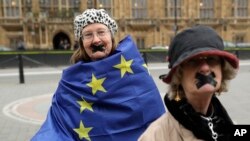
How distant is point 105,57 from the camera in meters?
2.92

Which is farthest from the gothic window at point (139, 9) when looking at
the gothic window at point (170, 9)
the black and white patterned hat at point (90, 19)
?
the black and white patterned hat at point (90, 19)

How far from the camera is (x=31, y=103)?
10820 mm

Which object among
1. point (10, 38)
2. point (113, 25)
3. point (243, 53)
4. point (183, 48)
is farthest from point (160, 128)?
point (10, 38)

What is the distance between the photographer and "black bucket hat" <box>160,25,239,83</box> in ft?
5.05

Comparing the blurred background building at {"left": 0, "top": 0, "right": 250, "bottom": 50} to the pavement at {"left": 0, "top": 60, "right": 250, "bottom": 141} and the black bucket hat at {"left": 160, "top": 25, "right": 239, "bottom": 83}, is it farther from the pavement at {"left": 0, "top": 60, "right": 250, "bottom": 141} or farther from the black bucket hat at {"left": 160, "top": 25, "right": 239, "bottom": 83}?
the black bucket hat at {"left": 160, "top": 25, "right": 239, "bottom": 83}

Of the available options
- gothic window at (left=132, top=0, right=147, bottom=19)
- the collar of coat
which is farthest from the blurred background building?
the collar of coat

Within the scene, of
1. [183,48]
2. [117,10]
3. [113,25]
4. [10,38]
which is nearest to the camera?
[183,48]

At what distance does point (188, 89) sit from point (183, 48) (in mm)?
168

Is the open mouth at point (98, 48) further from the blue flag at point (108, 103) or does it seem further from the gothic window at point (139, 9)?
the gothic window at point (139, 9)

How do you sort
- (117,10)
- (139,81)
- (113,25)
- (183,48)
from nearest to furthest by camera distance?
(183,48) → (139,81) → (113,25) → (117,10)

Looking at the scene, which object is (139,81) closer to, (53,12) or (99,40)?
(99,40)

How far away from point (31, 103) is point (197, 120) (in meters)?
9.68

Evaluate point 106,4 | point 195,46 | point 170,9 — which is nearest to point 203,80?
point 195,46

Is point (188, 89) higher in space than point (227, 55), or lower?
lower
